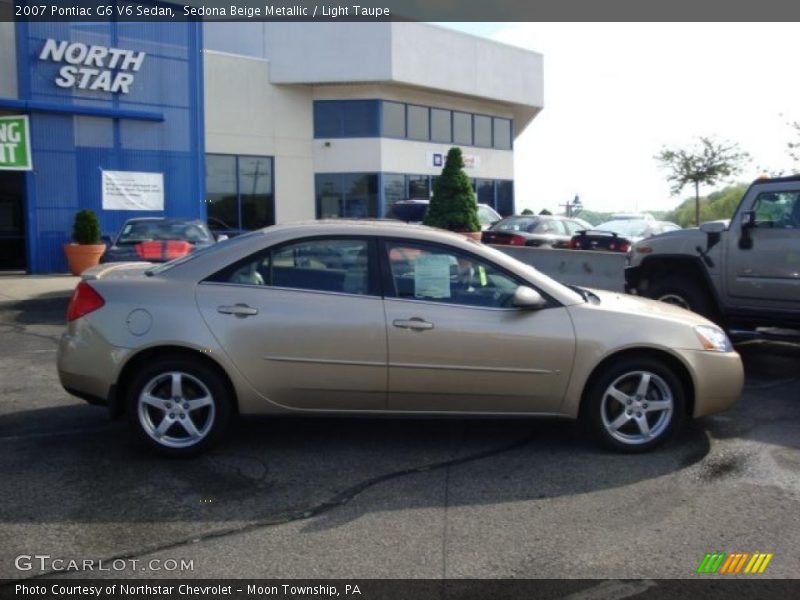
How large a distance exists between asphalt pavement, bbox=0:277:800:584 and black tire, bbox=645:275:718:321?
2.55m

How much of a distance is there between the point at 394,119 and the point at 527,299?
24.1m

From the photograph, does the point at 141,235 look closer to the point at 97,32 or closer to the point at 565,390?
the point at 97,32

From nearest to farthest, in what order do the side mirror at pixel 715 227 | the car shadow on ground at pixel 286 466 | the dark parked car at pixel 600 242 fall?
1. the car shadow on ground at pixel 286 466
2. the side mirror at pixel 715 227
3. the dark parked car at pixel 600 242

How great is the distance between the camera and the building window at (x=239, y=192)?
88.0 feet

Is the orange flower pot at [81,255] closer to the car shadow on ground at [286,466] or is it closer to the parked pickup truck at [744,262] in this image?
the car shadow on ground at [286,466]

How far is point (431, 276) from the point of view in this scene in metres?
5.19

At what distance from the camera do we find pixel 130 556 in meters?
3.74

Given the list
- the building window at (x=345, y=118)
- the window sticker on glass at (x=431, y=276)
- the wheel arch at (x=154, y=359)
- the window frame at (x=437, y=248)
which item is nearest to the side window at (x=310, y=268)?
the window frame at (x=437, y=248)

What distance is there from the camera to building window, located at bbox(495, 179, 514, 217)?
3231 cm

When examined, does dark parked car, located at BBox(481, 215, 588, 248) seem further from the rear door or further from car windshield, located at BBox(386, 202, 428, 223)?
the rear door

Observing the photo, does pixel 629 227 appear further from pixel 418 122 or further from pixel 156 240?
pixel 156 240

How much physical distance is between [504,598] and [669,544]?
3.46 ft

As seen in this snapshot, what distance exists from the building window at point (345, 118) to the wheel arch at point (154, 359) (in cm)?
2346

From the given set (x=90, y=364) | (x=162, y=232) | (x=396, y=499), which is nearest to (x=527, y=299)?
(x=396, y=499)
